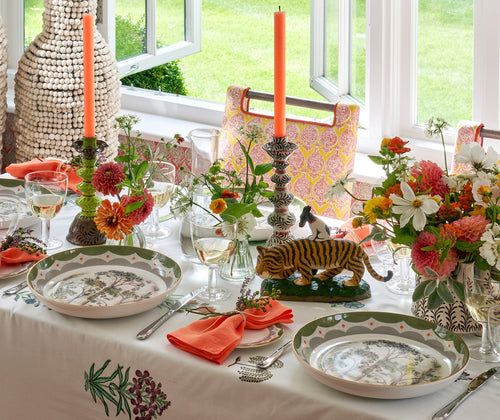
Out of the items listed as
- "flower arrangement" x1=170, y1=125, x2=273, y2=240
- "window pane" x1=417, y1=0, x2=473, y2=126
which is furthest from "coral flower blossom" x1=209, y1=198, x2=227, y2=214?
"window pane" x1=417, y1=0, x2=473, y2=126

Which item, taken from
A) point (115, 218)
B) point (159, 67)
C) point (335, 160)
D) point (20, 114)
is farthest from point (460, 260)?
point (159, 67)

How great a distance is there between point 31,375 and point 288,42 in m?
2.30

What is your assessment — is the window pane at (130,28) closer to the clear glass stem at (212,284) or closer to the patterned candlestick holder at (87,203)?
the patterned candlestick holder at (87,203)

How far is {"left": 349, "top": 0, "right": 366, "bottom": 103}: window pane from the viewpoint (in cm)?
285

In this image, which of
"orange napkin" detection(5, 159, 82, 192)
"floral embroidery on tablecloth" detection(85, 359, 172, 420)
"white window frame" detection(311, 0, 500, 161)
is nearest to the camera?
"floral embroidery on tablecloth" detection(85, 359, 172, 420)

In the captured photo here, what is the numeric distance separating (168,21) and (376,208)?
2400 millimetres

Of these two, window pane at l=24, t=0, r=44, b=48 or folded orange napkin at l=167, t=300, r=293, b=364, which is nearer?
folded orange napkin at l=167, t=300, r=293, b=364

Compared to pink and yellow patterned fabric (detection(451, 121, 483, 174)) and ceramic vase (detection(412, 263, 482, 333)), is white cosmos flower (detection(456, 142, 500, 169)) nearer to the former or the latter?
ceramic vase (detection(412, 263, 482, 333))

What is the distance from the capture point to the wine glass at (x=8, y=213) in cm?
170

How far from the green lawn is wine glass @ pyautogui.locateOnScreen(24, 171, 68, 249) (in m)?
1.51

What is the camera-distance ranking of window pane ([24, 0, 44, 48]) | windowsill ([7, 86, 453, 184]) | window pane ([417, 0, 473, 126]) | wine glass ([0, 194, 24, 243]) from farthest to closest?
window pane ([24, 0, 44, 48])
windowsill ([7, 86, 453, 184])
window pane ([417, 0, 473, 126])
wine glass ([0, 194, 24, 243])

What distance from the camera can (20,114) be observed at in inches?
116

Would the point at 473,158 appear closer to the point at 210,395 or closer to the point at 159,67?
the point at 210,395

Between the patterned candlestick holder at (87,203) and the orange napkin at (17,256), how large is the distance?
13 cm
